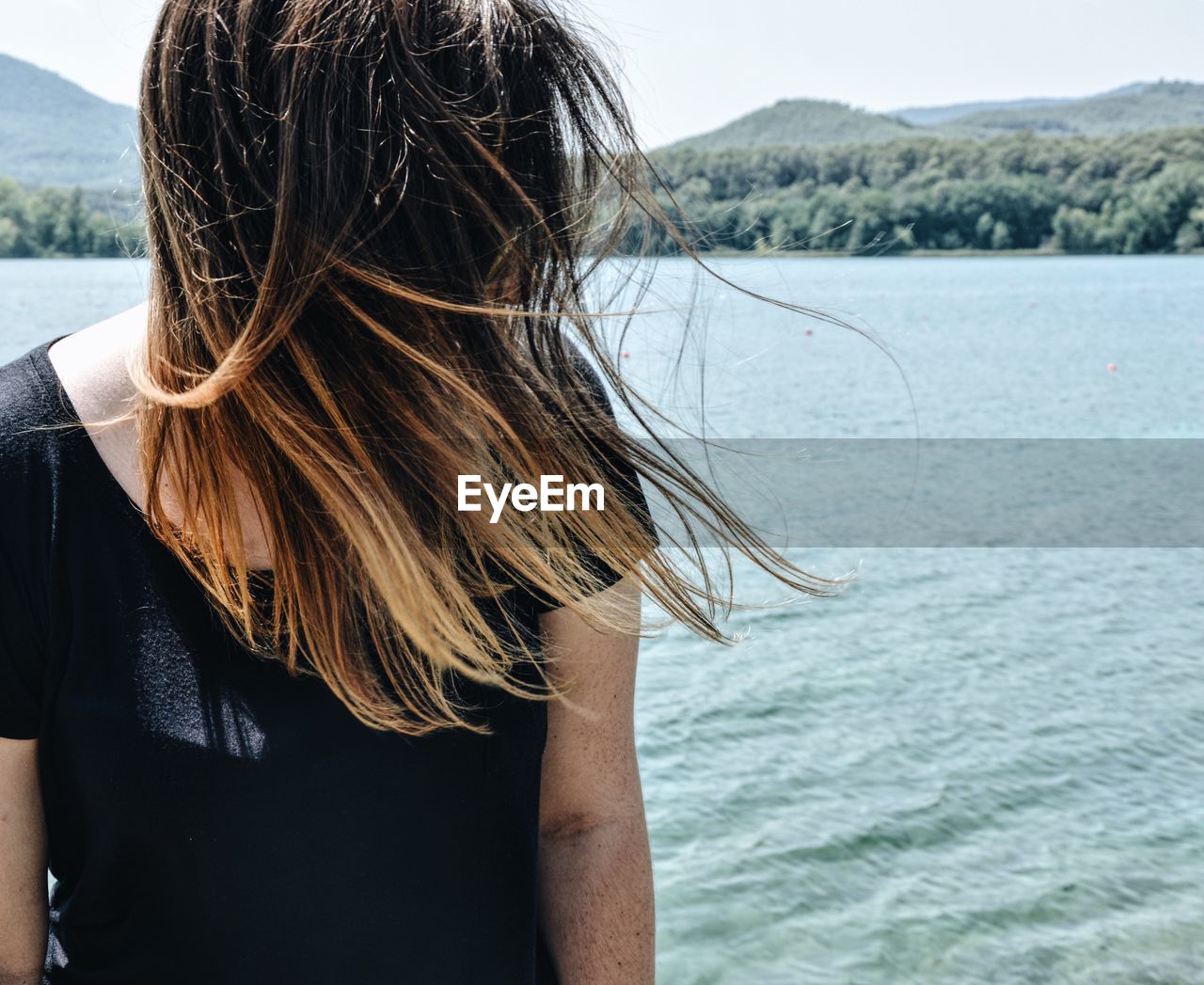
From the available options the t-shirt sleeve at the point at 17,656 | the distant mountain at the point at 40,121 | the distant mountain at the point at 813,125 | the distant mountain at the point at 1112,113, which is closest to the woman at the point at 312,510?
the t-shirt sleeve at the point at 17,656

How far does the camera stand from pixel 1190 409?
49.9 ft

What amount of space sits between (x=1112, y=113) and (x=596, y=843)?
3043 inches

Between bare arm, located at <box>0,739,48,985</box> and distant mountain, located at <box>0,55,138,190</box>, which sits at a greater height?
distant mountain, located at <box>0,55,138,190</box>

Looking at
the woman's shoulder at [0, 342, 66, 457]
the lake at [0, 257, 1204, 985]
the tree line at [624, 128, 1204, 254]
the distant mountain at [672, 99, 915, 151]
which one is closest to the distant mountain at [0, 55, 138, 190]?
the tree line at [624, 128, 1204, 254]

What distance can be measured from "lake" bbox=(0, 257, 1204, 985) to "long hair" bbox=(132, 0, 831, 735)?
0.16 metres

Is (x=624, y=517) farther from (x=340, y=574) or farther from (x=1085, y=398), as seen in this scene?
(x=1085, y=398)

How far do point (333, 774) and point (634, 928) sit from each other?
1.05ft

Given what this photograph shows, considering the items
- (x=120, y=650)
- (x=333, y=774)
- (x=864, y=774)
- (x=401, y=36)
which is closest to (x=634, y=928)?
(x=333, y=774)

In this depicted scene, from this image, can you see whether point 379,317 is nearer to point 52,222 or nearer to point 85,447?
point 85,447

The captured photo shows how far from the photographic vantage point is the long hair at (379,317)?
0.73 meters

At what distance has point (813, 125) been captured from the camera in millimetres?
55969

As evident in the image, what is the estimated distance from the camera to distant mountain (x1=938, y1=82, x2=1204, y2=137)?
2468 inches

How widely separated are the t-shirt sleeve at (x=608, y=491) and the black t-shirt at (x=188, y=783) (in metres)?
0.13

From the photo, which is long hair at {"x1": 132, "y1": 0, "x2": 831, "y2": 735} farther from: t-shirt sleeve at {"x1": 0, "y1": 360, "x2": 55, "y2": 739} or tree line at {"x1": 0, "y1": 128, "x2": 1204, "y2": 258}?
tree line at {"x1": 0, "y1": 128, "x2": 1204, "y2": 258}
